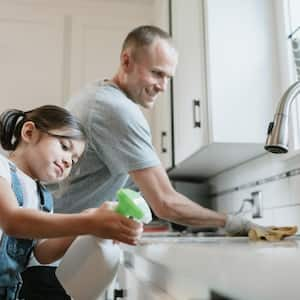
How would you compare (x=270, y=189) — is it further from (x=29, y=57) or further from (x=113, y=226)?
(x=29, y=57)

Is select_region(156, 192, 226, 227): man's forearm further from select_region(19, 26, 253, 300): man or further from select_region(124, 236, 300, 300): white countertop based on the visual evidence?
select_region(124, 236, 300, 300): white countertop

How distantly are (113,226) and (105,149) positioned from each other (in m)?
0.60

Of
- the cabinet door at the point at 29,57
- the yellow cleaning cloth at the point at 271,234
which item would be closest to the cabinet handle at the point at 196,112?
the yellow cleaning cloth at the point at 271,234

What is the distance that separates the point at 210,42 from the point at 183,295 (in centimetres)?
109

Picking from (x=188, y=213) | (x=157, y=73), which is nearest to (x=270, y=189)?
(x=188, y=213)

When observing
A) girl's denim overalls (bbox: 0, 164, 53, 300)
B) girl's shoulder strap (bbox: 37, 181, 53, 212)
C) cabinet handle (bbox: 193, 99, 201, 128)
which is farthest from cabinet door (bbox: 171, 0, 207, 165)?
girl's denim overalls (bbox: 0, 164, 53, 300)

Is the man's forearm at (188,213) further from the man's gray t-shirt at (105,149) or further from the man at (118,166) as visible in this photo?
the man's gray t-shirt at (105,149)

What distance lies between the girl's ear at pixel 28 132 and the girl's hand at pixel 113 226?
0.34 m

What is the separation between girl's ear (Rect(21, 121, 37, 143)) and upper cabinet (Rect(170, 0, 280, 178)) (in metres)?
0.73

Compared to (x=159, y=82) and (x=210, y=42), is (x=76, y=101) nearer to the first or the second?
(x=159, y=82)

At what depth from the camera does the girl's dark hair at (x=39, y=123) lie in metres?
0.96

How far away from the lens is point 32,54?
2.42m

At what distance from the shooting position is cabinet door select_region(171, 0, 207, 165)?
166cm

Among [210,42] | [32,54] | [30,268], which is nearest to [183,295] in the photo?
[30,268]
